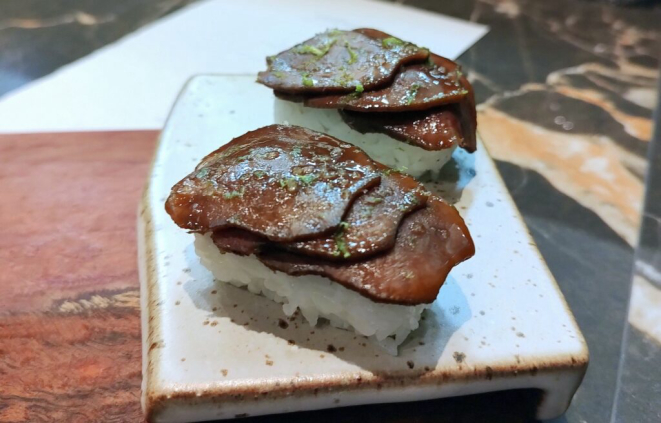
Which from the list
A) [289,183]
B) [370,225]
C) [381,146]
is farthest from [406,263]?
[381,146]

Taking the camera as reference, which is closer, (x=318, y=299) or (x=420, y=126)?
(x=318, y=299)

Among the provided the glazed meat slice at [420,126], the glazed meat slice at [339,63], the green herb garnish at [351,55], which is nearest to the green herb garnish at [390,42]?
the glazed meat slice at [339,63]

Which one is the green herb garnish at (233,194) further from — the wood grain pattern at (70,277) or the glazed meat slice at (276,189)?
the wood grain pattern at (70,277)

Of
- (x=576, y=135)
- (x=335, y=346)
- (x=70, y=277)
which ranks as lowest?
(x=70, y=277)

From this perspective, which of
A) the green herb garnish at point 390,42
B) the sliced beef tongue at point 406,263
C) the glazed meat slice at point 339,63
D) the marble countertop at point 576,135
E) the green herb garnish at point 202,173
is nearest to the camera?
the sliced beef tongue at point 406,263

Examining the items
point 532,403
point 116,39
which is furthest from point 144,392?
point 116,39

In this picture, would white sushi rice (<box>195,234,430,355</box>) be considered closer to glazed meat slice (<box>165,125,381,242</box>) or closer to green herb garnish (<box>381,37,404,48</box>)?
glazed meat slice (<box>165,125,381,242</box>)

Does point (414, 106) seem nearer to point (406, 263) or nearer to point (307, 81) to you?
point (307, 81)
